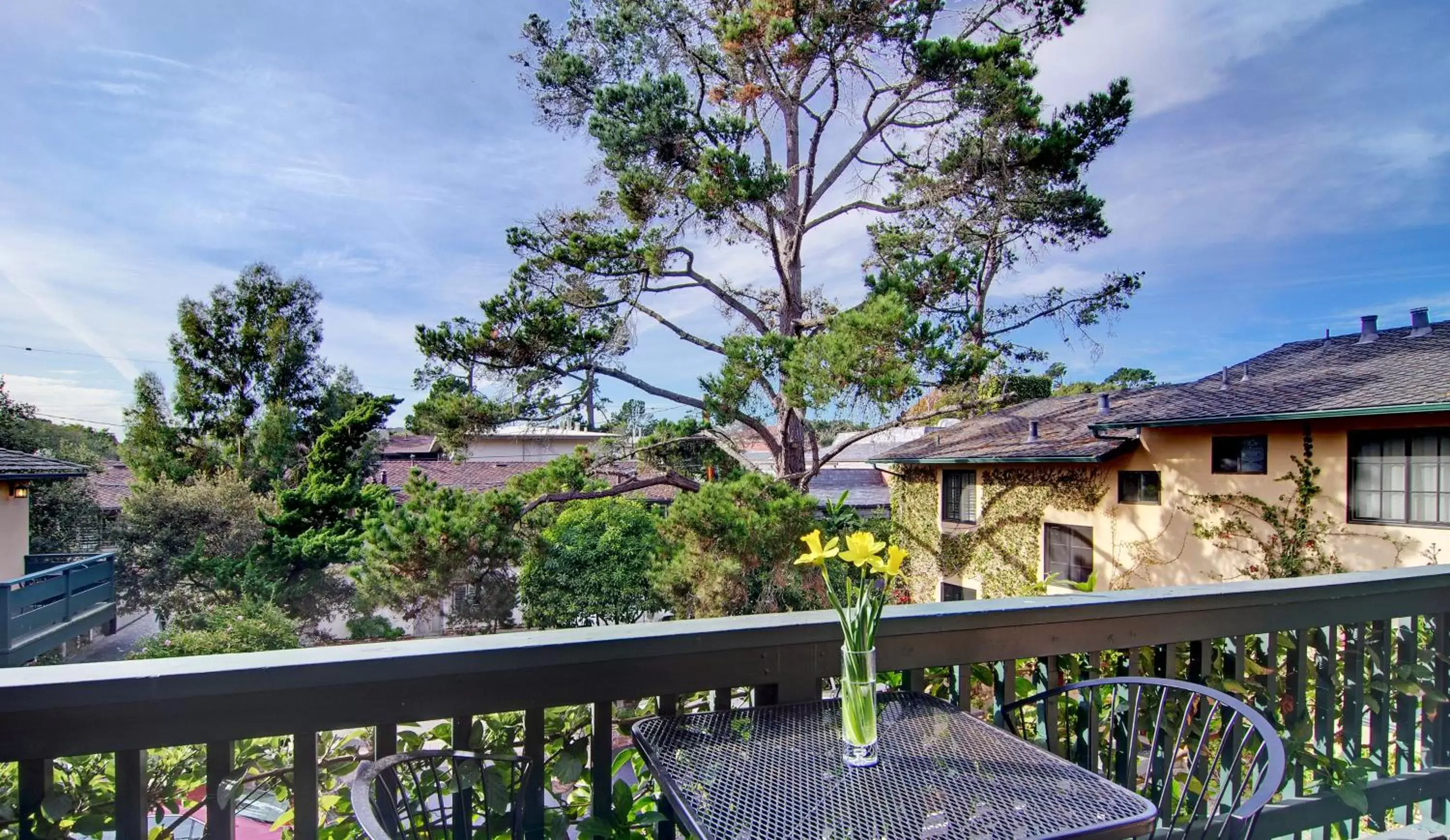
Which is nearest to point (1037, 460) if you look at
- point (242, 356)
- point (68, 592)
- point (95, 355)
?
point (68, 592)

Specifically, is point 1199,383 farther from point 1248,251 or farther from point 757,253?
point 757,253

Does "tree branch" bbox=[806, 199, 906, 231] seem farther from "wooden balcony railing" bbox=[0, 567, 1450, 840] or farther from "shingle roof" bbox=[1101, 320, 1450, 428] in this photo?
"wooden balcony railing" bbox=[0, 567, 1450, 840]

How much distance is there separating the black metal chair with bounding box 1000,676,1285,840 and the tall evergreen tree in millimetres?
6968

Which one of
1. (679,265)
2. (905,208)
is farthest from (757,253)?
(905,208)

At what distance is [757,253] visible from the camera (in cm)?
1188

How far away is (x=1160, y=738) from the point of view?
1.50m

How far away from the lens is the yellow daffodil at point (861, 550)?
1221 millimetres

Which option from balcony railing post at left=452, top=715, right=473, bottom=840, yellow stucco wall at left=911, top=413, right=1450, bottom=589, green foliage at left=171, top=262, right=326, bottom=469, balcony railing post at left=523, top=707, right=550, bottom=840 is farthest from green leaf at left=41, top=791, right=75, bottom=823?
green foliage at left=171, top=262, right=326, bottom=469

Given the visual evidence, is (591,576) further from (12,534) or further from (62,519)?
(62,519)

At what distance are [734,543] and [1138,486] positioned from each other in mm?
6017

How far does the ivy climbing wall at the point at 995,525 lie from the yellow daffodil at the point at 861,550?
1070 centimetres

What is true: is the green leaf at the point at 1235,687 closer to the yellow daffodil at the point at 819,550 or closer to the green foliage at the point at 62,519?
the yellow daffodil at the point at 819,550

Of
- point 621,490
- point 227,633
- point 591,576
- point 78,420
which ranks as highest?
point 78,420

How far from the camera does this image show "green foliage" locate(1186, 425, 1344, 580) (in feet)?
26.7
